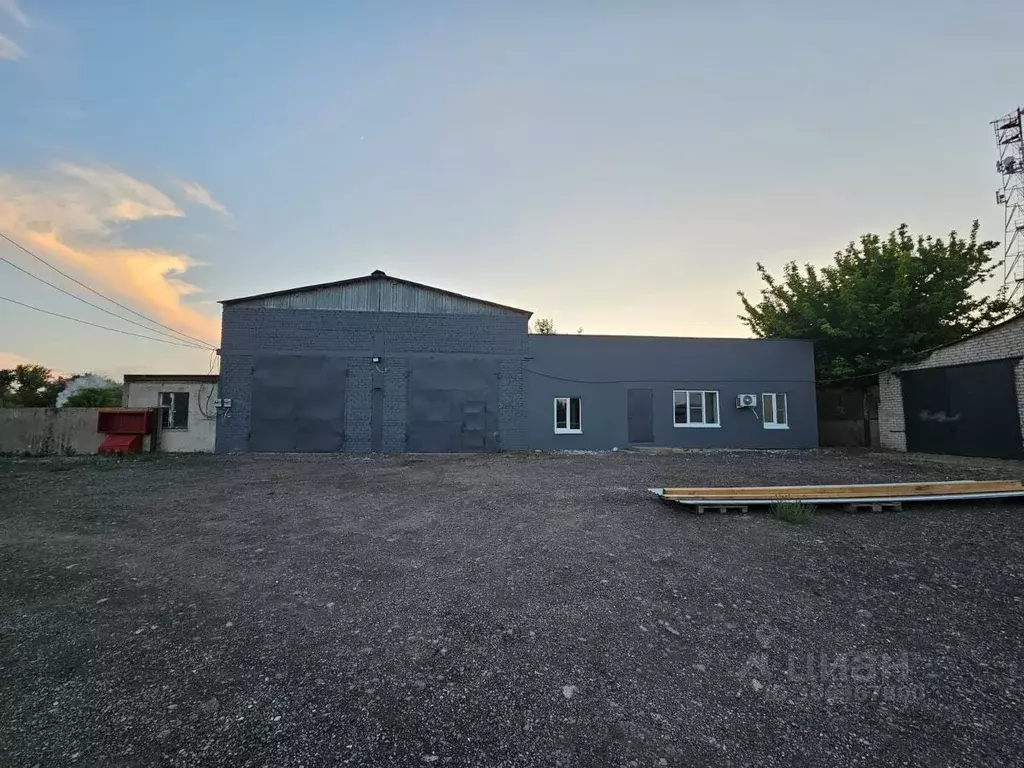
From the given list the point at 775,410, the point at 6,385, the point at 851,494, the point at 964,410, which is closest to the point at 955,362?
the point at 964,410

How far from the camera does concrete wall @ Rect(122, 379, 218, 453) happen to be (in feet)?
47.4

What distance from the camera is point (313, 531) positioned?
217 inches

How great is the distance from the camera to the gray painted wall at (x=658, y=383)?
600 inches

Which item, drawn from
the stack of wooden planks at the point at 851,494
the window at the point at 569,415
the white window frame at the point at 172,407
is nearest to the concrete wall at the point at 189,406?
the white window frame at the point at 172,407

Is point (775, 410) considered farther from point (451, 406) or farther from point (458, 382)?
point (451, 406)

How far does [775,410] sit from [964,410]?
15.7 ft

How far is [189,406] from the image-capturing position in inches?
573

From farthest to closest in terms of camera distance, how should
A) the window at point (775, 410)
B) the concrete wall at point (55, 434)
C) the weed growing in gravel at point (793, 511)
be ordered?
the window at point (775, 410), the concrete wall at point (55, 434), the weed growing in gravel at point (793, 511)

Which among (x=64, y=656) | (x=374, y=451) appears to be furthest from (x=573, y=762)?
(x=374, y=451)

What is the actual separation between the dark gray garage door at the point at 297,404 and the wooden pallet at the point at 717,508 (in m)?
11.6

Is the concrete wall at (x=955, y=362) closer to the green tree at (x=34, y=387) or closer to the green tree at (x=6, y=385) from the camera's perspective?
the green tree at (x=6, y=385)

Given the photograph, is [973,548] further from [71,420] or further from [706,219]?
[71,420]

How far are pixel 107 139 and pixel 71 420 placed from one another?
9.21 meters

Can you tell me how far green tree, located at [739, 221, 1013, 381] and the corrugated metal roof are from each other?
37.7 ft
